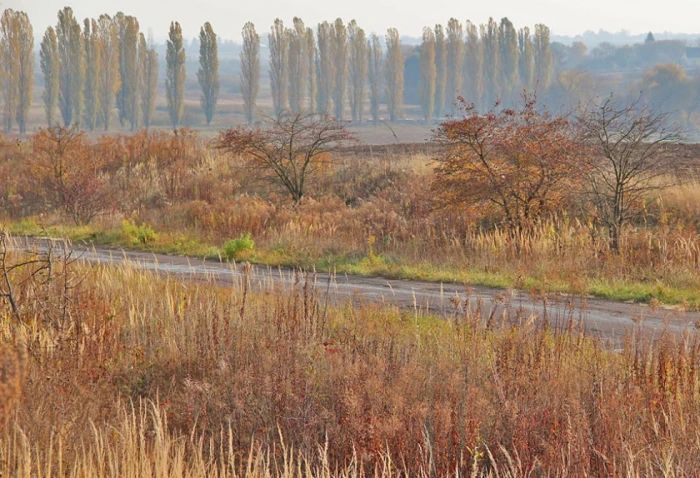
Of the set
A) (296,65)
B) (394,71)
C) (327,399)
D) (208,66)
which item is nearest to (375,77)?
(394,71)

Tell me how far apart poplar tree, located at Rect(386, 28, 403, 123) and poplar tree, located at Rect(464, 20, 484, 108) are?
22.5 feet

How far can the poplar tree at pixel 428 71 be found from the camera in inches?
3258

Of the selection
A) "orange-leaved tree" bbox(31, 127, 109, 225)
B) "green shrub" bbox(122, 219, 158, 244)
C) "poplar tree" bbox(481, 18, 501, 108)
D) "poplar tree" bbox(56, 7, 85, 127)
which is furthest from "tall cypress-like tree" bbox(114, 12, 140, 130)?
"green shrub" bbox(122, 219, 158, 244)

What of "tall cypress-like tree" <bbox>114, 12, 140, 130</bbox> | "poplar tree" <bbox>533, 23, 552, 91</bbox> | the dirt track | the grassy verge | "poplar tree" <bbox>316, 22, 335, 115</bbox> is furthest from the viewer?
"poplar tree" <bbox>533, 23, 552, 91</bbox>

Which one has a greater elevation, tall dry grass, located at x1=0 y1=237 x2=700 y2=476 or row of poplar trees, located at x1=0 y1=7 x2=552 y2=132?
row of poplar trees, located at x1=0 y1=7 x2=552 y2=132

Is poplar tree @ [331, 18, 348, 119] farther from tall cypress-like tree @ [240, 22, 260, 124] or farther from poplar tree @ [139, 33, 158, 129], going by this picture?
poplar tree @ [139, 33, 158, 129]

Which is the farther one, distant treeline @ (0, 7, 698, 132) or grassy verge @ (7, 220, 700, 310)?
distant treeline @ (0, 7, 698, 132)

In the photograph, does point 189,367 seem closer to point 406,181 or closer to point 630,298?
point 630,298

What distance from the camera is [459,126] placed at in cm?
1786

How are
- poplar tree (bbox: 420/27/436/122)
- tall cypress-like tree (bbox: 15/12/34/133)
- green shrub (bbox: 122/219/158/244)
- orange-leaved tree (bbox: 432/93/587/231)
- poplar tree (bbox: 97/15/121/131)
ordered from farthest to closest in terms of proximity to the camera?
poplar tree (bbox: 420/27/436/122) → poplar tree (bbox: 97/15/121/131) → tall cypress-like tree (bbox: 15/12/34/133) → green shrub (bbox: 122/219/158/244) → orange-leaved tree (bbox: 432/93/587/231)

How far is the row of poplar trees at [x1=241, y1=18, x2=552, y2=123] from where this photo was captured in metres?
78.8

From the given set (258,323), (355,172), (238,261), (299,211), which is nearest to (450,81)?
(355,172)

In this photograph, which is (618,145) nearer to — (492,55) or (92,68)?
(92,68)

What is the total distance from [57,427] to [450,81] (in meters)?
83.7
